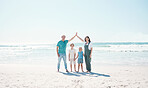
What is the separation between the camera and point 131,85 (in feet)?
13.5

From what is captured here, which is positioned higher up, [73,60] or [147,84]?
[73,60]

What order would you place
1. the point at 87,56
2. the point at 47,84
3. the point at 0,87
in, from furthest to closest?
1. the point at 87,56
2. the point at 47,84
3. the point at 0,87

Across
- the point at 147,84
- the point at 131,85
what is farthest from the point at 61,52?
the point at 147,84

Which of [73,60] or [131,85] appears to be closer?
[131,85]

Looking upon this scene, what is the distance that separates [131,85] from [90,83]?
1.38 metres

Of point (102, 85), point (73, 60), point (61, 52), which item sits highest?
point (61, 52)

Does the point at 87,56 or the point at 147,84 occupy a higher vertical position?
the point at 87,56

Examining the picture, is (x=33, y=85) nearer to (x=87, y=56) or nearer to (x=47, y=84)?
(x=47, y=84)

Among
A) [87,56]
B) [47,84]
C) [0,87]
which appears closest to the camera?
[0,87]

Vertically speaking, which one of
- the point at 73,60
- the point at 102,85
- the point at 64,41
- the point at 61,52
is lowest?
the point at 102,85

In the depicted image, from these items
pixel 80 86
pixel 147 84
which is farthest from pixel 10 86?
Result: pixel 147 84

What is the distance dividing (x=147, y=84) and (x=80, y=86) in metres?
2.32

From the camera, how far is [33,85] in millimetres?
4215

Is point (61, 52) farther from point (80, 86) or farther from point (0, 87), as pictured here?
point (0, 87)
